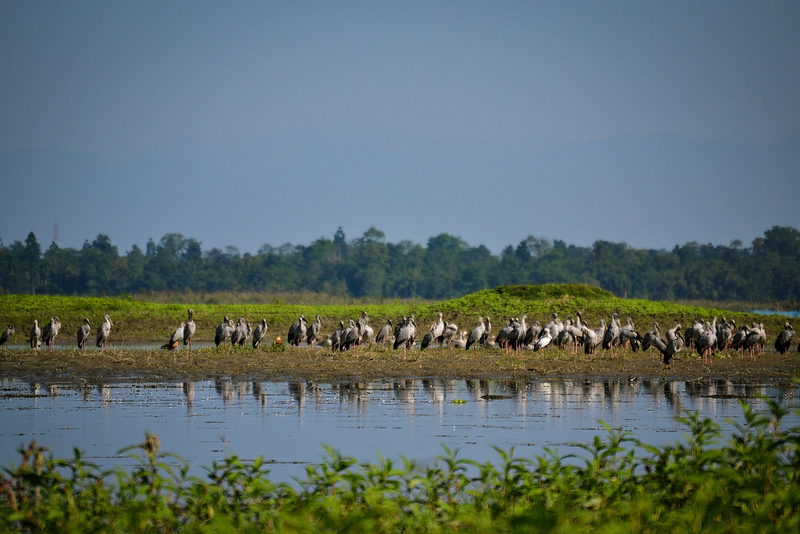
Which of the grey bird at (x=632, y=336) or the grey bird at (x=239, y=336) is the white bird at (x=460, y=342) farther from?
the grey bird at (x=239, y=336)

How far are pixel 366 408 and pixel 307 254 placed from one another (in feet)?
380

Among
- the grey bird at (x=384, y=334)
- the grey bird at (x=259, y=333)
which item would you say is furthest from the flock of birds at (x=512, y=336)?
the grey bird at (x=384, y=334)

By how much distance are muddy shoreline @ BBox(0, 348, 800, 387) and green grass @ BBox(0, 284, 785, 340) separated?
43.0 ft

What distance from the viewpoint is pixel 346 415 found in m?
17.0

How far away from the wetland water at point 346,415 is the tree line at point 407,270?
97480 millimetres

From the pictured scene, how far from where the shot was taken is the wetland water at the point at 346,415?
1342 centimetres

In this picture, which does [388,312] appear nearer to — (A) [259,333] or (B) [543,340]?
(A) [259,333]

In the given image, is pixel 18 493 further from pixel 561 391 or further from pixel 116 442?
pixel 561 391

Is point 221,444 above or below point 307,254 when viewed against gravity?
below

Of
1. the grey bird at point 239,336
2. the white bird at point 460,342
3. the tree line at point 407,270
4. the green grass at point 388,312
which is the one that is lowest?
the white bird at point 460,342

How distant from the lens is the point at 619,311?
146 ft

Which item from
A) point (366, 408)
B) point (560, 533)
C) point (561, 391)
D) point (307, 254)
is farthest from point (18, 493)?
point (307, 254)

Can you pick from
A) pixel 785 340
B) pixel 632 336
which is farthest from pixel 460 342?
pixel 785 340

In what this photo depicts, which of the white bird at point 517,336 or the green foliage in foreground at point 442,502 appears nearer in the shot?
the green foliage in foreground at point 442,502
